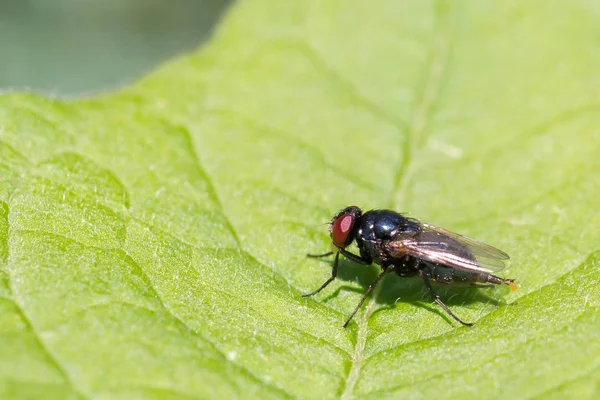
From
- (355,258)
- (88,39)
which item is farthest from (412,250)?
(88,39)

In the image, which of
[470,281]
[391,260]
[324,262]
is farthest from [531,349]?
[324,262]

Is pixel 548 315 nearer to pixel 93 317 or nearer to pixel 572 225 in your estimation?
pixel 572 225

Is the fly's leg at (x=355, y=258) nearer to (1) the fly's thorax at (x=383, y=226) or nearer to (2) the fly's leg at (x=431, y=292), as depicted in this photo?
(1) the fly's thorax at (x=383, y=226)

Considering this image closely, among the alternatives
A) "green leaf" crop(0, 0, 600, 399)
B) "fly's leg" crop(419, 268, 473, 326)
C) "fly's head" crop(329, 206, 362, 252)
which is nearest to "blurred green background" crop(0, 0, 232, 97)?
"green leaf" crop(0, 0, 600, 399)

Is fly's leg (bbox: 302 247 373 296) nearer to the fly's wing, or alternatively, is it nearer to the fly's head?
the fly's head

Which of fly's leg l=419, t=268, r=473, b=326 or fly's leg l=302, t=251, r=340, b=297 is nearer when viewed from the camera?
fly's leg l=419, t=268, r=473, b=326

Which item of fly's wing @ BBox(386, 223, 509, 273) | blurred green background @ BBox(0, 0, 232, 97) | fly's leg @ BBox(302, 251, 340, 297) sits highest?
blurred green background @ BBox(0, 0, 232, 97)

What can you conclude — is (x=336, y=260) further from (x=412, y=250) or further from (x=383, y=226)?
(x=412, y=250)
